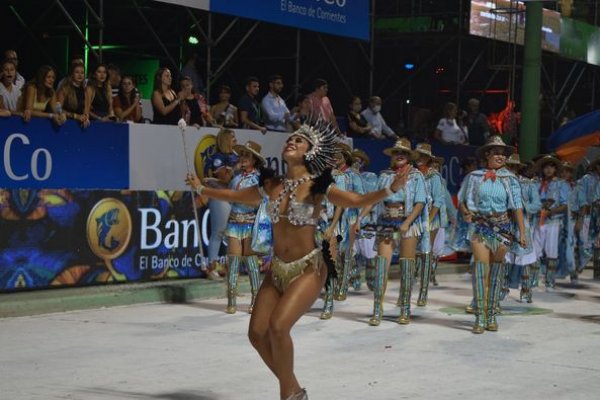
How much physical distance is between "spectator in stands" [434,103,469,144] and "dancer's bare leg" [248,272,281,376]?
14402 millimetres

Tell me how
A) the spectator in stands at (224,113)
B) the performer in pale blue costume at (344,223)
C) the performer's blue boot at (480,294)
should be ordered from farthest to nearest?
the spectator in stands at (224,113), the performer in pale blue costume at (344,223), the performer's blue boot at (480,294)

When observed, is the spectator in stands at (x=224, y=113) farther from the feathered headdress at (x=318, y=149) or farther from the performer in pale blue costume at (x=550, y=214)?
the feathered headdress at (x=318, y=149)

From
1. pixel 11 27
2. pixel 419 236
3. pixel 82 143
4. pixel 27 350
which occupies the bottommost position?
pixel 27 350

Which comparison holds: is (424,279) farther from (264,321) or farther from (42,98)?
(264,321)

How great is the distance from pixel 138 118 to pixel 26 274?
11.1 feet

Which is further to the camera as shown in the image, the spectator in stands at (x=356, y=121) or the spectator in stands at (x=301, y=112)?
the spectator in stands at (x=356, y=121)

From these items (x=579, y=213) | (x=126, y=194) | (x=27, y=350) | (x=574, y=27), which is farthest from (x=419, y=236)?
(x=574, y=27)

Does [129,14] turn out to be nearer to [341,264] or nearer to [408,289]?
[341,264]

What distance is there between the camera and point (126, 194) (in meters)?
14.9

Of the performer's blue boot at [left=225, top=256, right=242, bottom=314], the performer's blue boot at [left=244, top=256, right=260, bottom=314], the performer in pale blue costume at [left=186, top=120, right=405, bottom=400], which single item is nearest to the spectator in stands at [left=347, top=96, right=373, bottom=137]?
the performer's blue boot at [left=244, top=256, right=260, bottom=314]

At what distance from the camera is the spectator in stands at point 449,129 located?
73.0ft

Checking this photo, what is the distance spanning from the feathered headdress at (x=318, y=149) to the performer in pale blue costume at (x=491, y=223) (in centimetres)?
433

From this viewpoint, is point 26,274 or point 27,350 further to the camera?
point 26,274

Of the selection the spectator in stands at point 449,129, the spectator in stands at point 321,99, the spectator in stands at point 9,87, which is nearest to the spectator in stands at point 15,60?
the spectator in stands at point 9,87
